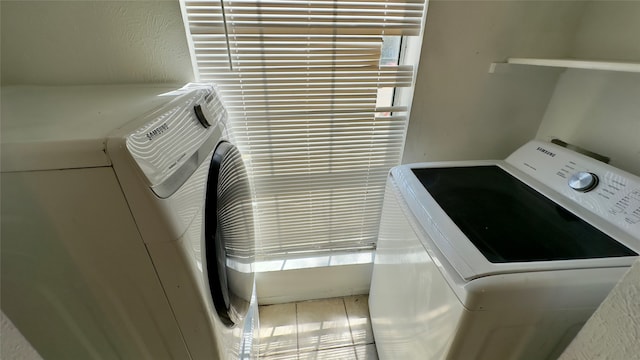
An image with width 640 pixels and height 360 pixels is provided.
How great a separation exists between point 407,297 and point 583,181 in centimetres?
68

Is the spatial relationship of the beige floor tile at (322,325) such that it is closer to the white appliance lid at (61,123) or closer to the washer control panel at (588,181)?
the washer control panel at (588,181)

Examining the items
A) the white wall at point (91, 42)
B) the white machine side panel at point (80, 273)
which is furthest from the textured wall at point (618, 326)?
the white wall at point (91, 42)

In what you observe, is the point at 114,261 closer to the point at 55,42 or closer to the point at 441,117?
the point at 55,42

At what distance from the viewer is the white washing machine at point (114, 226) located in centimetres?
41

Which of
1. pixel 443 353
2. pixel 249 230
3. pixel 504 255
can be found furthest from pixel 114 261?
pixel 504 255

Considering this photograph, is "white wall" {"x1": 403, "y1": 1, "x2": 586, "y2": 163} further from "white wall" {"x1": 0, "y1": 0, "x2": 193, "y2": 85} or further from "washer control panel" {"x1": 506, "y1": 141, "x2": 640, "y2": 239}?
"white wall" {"x1": 0, "y1": 0, "x2": 193, "y2": 85}

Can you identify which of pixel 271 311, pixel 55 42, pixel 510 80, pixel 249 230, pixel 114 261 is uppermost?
pixel 55 42

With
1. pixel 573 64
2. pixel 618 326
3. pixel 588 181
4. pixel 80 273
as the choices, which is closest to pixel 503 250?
pixel 618 326

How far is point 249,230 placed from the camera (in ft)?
3.38

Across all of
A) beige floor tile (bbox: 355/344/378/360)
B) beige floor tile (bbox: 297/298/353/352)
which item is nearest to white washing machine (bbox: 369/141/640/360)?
beige floor tile (bbox: 355/344/378/360)

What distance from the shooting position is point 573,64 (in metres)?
0.83

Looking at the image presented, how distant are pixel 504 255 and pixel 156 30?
4.15 ft

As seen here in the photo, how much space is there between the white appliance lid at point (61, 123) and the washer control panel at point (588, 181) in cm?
123

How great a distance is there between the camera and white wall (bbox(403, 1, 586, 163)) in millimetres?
994
